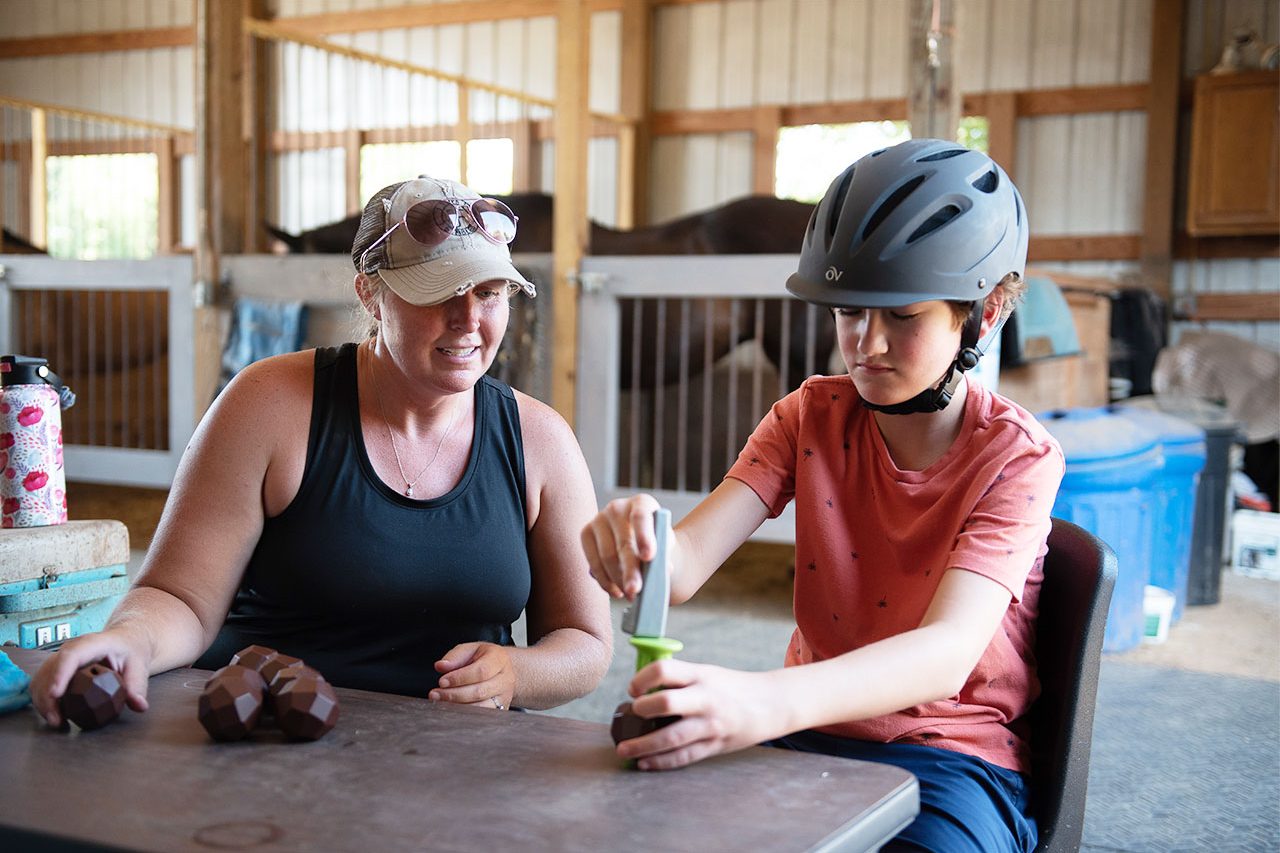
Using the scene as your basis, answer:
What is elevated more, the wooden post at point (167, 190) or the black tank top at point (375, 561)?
the wooden post at point (167, 190)

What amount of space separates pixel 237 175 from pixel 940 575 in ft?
Result: 15.6

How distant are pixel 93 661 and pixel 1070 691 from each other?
0.98m

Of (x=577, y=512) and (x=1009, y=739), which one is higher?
(x=577, y=512)

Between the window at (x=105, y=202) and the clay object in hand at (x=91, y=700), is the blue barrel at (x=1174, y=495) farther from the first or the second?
the window at (x=105, y=202)

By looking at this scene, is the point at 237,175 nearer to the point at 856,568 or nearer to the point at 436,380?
the point at 436,380

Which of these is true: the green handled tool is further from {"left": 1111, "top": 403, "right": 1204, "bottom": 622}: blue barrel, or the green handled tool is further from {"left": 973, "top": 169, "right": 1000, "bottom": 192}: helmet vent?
{"left": 1111, "top": 403, "right": 1204, "bottom": 622}: blue barrel

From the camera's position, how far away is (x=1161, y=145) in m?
7.92

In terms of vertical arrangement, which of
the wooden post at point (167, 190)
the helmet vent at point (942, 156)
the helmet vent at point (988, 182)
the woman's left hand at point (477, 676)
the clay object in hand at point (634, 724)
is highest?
the wooden post at point (167, 190)

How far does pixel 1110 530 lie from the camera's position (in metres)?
3.87

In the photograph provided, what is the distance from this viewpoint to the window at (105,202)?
10422 mm

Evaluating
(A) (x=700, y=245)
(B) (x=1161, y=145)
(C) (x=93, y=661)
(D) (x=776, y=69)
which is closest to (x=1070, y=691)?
(C) (x=93, y=661)

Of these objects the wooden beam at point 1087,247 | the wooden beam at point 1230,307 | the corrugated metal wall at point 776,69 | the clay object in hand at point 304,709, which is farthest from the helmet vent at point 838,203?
the wooden beam at point 1230,307

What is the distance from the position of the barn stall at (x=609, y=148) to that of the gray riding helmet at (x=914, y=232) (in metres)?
2.83

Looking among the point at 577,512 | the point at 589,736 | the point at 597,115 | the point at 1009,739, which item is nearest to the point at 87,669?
the point at 589,736
